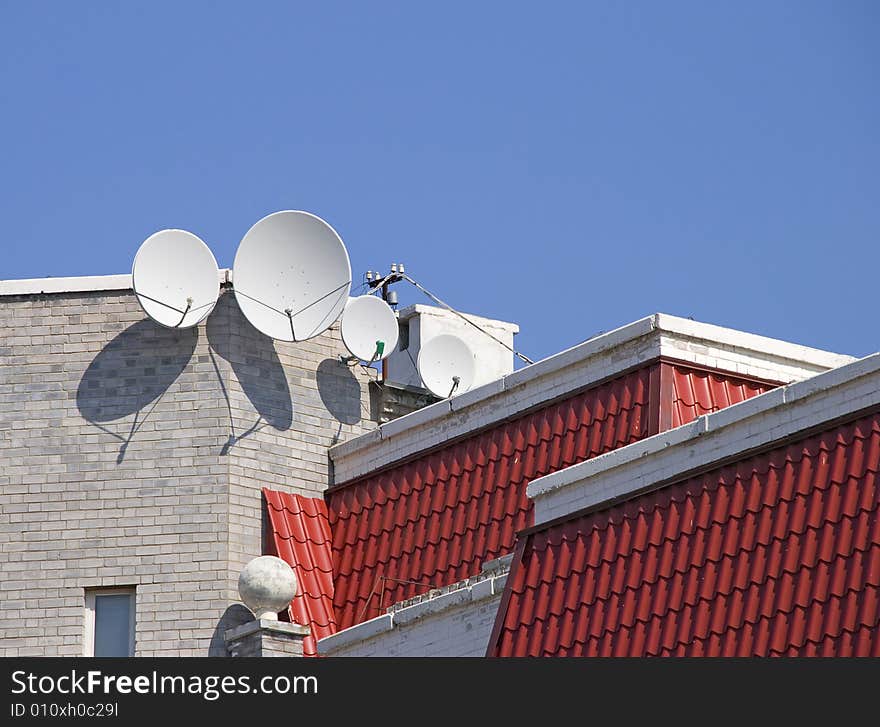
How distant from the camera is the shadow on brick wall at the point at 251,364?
32.5 m

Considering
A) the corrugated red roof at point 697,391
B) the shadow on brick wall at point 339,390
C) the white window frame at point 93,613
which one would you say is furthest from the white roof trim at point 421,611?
the shadow on brick wall at point 339,390

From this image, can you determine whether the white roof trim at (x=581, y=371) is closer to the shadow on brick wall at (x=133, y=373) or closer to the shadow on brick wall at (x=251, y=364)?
the shadow on brick wall at (x=251, y=364)

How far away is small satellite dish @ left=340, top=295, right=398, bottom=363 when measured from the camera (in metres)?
33.5

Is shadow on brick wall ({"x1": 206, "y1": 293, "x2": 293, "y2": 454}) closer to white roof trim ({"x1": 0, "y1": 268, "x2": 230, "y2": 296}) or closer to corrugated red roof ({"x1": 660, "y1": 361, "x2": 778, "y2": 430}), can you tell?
white roof trim ({"x1": 0, "y1": 268, "x2": 230, "y2": 296})

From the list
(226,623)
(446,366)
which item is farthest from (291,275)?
(226,623)

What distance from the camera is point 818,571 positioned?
893 inches

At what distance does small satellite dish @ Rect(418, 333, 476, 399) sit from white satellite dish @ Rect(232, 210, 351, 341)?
274 centimetres

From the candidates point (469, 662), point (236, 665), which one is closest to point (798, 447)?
point (469, 662)

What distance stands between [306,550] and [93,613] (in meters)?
3.12

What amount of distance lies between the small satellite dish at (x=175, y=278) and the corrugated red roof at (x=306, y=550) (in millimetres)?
2764

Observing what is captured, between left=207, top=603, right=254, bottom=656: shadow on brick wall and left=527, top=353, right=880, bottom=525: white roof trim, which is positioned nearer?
left=527, top=353, right=880, bottom=525: white roof trim

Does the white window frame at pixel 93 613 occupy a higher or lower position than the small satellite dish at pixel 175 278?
lower

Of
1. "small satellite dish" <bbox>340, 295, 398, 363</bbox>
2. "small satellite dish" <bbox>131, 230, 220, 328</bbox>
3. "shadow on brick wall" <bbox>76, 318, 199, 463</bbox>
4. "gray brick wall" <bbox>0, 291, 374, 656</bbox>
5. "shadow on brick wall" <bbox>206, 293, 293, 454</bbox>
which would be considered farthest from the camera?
"small satellite dish" <bbox>340, 295, 398, 363</bbox>

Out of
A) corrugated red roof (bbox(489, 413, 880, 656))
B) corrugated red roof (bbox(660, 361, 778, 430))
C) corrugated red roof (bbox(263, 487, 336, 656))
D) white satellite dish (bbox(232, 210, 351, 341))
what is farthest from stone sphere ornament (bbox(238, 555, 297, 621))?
corrugated red roof (bbox(660, 361, 778, 430))
